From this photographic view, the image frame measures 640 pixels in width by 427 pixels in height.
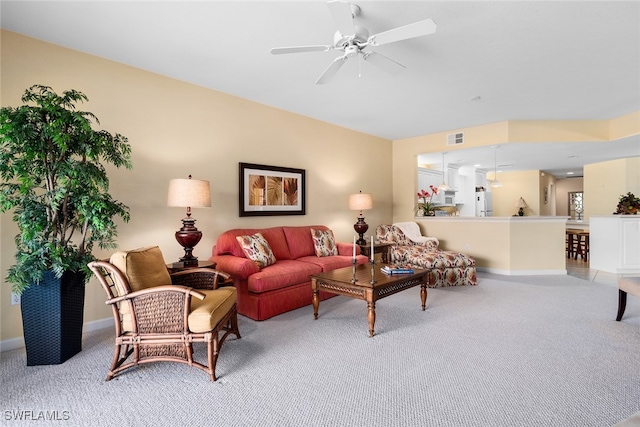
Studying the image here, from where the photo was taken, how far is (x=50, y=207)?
2340 millimetres

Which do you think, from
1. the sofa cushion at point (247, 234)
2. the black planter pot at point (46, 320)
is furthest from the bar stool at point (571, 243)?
the black planter pot at point (46, 320)

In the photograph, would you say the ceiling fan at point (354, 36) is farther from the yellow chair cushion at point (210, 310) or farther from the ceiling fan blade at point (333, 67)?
the yellow chair cushion at point (210, 310)

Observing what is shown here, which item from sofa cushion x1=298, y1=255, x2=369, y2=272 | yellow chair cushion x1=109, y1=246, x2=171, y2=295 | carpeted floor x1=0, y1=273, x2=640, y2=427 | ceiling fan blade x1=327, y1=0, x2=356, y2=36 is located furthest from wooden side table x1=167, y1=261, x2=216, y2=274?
ceiling fan blade x1=327, y1=0, x2=356, y2=36

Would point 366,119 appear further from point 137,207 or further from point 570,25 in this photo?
point 137,207

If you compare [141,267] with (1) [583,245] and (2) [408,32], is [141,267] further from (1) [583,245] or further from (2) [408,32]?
(1) [583,245]

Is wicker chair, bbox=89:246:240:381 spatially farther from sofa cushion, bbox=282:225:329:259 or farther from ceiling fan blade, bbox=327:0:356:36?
sofa cushion, bbox=282:225:329:259

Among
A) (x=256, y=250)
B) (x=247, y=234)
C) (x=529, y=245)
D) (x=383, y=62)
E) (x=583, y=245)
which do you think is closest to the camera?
(x=383, y=62)

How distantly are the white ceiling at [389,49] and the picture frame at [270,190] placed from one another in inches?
38.2

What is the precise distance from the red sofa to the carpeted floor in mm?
213

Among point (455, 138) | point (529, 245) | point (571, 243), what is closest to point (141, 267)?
point (455, 138)

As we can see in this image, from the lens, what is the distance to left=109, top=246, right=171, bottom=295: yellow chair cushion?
7.25 feet

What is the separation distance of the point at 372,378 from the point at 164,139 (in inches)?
125

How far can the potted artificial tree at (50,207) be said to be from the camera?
2.20 m

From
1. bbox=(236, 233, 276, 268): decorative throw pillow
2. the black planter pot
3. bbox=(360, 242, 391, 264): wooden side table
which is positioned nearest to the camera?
the black planter pot
